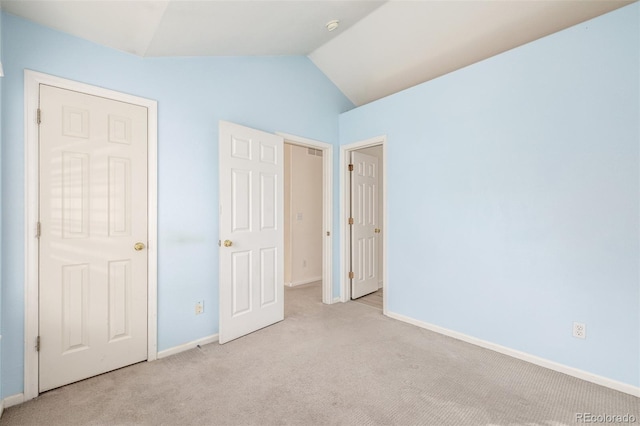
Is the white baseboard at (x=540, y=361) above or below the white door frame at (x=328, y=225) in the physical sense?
below

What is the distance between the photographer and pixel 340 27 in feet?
9.37

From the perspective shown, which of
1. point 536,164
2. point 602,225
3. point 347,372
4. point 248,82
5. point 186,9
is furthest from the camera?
point 248,82

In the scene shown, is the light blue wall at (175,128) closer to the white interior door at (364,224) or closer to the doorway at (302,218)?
the white interior door at (364,224)

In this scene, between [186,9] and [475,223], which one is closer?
[186,9]

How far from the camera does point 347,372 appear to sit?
2150 millimetres

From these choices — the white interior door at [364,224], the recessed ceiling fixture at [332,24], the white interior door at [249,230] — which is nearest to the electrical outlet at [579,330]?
the white interior door at [364,224]

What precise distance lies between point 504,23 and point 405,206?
1.87 m

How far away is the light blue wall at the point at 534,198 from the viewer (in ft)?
6.41

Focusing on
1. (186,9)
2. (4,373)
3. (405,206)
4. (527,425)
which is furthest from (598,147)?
(4,373)

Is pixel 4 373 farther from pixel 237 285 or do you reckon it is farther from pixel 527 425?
pixel 527 425

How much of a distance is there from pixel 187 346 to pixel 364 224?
2.64 meters

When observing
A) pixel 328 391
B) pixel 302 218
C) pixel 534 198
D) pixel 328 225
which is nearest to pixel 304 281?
pixel 302 218

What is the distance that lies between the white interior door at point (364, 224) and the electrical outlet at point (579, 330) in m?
2.33

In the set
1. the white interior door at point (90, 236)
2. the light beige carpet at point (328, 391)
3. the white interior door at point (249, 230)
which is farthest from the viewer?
the white interior door at point (249, 230)
